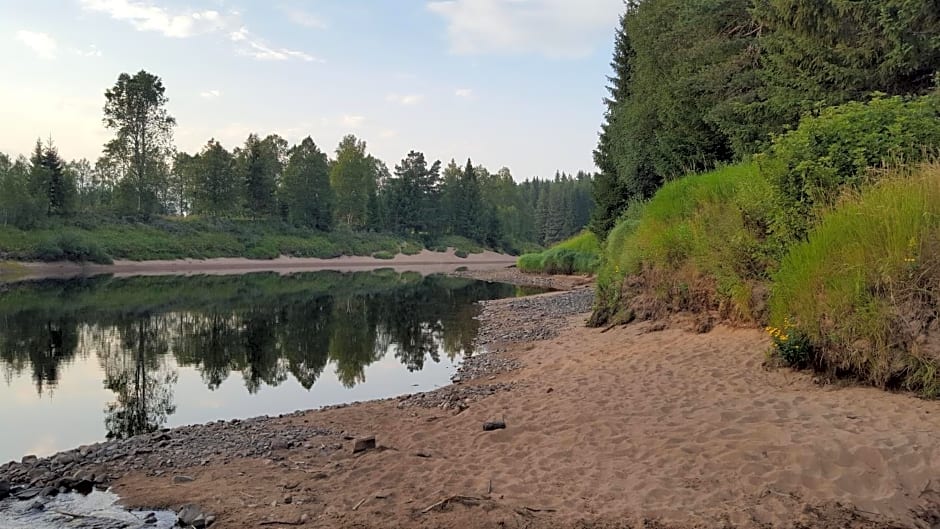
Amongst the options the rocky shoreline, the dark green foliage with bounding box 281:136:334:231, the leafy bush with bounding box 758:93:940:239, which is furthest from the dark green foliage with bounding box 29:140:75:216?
the leafy bush with bounding box 758:93:940:239

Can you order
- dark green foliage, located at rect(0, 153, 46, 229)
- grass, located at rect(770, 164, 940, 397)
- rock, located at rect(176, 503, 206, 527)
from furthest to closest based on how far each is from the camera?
dark green foliage, located at rect(0, 153, 46, 229) < grass, located at rect(770, 164, 940, 397) < rock, located at rect(176, 503, 206, 527)

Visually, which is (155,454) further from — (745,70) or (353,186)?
(353,186)

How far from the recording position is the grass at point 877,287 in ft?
20.9

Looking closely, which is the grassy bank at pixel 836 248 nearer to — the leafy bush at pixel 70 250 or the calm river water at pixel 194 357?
the calm river water at pixel 194 357

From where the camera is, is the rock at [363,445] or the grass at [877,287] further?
the rock at [363,445]

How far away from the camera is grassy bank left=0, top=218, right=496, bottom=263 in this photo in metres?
45.9

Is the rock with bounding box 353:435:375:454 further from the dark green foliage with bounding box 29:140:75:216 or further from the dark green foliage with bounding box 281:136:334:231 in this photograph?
the dark green foliage with bounding box 281:136:334:231

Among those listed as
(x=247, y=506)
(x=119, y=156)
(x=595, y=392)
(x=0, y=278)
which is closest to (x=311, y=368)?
(x=595, y=392)

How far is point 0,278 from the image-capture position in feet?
130

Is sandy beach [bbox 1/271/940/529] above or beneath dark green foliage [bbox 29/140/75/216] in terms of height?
beneath

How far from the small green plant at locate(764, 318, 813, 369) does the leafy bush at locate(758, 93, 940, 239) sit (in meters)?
1.85

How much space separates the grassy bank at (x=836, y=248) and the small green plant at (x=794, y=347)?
0.5 inches

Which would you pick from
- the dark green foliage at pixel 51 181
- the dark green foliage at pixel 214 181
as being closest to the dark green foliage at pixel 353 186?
the dark green foliage at pixel 214 181

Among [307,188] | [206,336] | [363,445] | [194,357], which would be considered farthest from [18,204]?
[363,445]
